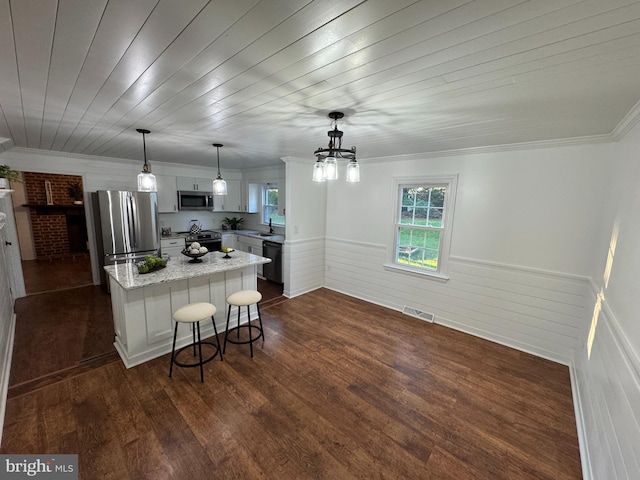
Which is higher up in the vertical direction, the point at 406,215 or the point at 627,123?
the point at 627,123

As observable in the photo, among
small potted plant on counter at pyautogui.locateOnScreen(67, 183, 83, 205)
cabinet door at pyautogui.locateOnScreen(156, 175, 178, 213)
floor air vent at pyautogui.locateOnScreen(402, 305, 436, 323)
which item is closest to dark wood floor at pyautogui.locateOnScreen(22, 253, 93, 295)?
small potted plant on counter at pyautogui.locateOnScreen(67, 183, 83, 205)

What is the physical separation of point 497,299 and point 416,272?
1015 millimetres

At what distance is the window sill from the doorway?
6.15 m

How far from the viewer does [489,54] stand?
1146 mm

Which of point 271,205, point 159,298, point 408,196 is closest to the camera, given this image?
point 159,298

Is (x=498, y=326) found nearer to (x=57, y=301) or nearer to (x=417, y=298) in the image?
(x=417, y=298)

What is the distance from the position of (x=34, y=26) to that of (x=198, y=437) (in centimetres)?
241

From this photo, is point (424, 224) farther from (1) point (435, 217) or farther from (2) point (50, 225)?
(2) point (50, 225)

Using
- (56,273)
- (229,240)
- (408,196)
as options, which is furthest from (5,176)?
(408,196)

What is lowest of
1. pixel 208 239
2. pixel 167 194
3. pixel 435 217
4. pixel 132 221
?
pixel 208 239

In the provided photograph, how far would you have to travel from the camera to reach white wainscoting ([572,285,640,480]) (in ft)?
3.98

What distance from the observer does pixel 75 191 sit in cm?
662

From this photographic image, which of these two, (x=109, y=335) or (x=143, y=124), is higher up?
(x=143, y=124)

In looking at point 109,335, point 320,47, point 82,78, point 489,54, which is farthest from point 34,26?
point 109,335
